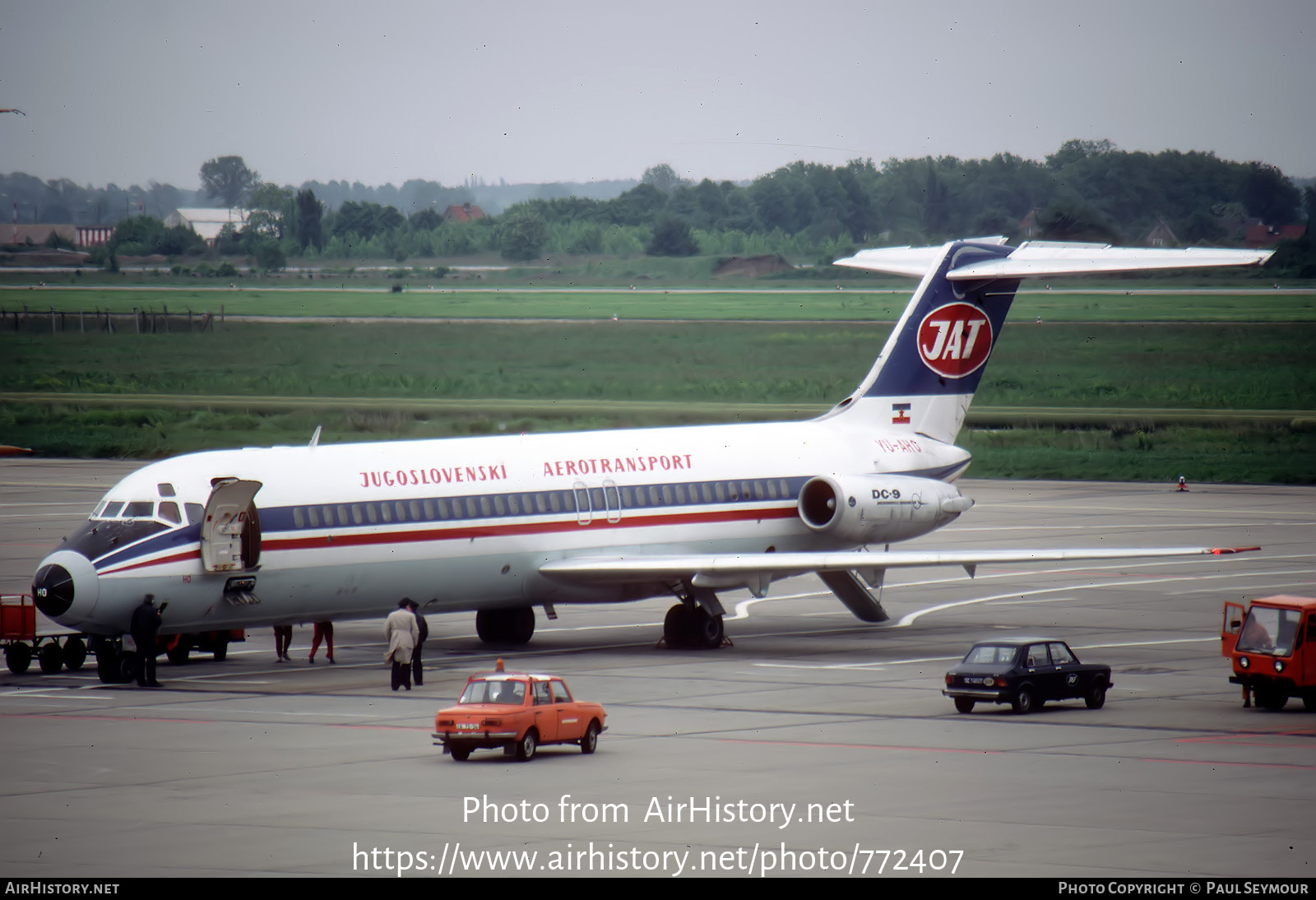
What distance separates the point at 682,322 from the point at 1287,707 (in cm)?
7992

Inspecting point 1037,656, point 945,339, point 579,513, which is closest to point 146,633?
point 579,513

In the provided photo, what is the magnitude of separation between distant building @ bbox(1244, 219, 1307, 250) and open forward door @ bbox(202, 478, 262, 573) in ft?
179

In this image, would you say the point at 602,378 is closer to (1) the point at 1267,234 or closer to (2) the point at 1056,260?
(1) the point at 1267,234

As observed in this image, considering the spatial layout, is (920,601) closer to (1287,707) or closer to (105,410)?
(1287,707)

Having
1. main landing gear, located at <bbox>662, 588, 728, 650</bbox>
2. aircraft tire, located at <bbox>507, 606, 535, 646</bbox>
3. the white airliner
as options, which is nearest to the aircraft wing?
the white airliner

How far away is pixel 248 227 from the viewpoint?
370ft

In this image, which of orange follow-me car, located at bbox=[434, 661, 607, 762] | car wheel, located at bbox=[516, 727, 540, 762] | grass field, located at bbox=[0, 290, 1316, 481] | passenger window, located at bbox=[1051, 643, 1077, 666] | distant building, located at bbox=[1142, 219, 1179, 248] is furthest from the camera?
grass field, located at bbox=[0, 290, 1316, 481]

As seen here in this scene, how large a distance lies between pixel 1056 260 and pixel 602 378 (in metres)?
54.7

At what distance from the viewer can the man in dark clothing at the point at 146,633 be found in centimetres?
2816

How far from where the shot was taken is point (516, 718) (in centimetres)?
2203

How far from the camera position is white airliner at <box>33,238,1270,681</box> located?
29.2 m

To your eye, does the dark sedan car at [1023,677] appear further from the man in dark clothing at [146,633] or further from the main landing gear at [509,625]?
the man in dark clothing at [146,633]

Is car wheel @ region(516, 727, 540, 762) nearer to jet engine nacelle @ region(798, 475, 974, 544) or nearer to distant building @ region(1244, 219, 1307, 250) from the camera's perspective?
jet engine nacelle @ region(798, 475, 974, 544)

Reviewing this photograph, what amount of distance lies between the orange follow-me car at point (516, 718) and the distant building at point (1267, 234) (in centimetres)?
5798
